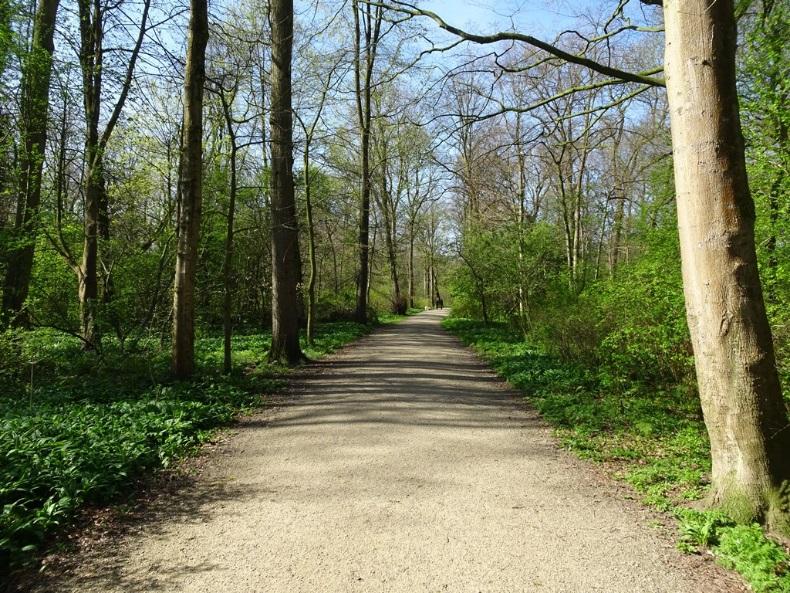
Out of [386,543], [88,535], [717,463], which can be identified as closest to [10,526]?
[88,535]

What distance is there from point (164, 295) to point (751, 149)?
10553mm

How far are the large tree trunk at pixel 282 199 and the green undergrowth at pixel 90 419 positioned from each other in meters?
0.78

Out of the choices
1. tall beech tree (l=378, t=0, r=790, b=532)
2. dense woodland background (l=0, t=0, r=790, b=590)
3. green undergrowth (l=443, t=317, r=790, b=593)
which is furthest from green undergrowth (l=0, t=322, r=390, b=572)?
tall beech tree (l=378, t=0, r=790, b=532)

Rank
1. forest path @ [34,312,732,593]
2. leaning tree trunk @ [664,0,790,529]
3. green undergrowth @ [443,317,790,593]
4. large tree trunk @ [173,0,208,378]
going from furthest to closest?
large tree trunk @ [173,0,208,378]
leaning tree trunk @ [664,0,790,529]
green undergrowth @ [443,317,790,593]
forest path @ [34,312,732,593]

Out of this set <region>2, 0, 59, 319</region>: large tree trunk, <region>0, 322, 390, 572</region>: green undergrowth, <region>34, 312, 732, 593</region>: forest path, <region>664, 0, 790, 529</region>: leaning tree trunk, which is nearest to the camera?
<region>34, 312, 732, 593</region>: forest path

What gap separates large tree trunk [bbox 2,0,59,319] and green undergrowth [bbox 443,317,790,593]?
10158 mm

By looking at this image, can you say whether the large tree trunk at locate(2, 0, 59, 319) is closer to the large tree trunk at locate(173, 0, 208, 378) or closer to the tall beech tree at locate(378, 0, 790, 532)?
the large tree trunk at locate(173, 0, 208, 378)

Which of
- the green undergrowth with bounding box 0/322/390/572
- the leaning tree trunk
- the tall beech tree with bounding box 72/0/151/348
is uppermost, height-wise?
the tall beech tree with bounding box 72/0/151/348

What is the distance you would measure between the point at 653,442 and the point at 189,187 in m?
7.93

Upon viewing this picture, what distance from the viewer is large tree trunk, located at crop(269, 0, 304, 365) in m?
10.8

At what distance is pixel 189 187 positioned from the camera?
825 cm

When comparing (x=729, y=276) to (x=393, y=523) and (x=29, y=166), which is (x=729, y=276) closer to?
(x=393, y=523)

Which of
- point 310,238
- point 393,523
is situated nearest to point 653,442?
point 393,523

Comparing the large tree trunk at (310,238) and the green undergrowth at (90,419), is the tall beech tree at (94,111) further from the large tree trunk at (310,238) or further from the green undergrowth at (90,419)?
the large tree trunk at (310,238)
